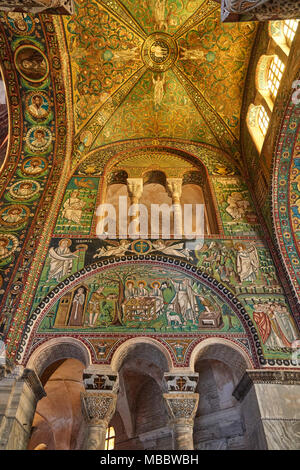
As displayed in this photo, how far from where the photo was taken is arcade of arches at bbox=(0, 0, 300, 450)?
5812 millimetres

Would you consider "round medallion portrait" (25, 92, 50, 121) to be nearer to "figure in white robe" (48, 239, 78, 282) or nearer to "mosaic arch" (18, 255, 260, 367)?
"figure in white robe" (48, 239, 78, 282)

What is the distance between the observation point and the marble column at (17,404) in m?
5.11

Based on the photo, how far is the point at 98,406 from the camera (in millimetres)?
5574

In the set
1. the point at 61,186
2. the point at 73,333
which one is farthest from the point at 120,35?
the point at 73,333

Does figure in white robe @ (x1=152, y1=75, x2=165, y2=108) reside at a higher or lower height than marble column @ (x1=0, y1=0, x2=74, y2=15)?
higher

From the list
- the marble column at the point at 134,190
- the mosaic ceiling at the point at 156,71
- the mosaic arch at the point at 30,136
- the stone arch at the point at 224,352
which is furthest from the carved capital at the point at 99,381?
the mosaic ceiling at the point at 156,71

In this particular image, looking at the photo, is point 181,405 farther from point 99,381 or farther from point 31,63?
point 31,63

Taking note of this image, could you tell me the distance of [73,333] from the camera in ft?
20.8

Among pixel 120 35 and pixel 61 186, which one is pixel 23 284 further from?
pixel 120 35

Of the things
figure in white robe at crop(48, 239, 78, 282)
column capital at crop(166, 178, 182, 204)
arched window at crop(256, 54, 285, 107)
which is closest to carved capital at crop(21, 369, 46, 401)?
figure in white robe at crop(48, 239, 78, 282)

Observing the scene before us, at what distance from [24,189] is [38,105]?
236 cm

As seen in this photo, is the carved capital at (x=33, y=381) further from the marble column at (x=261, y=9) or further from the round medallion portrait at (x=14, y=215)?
the marble column at (x=261, y=9)

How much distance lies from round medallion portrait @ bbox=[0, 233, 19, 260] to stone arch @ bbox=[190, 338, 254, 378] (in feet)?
13.8

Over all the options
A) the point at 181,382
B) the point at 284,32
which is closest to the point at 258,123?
the point at 284,32
